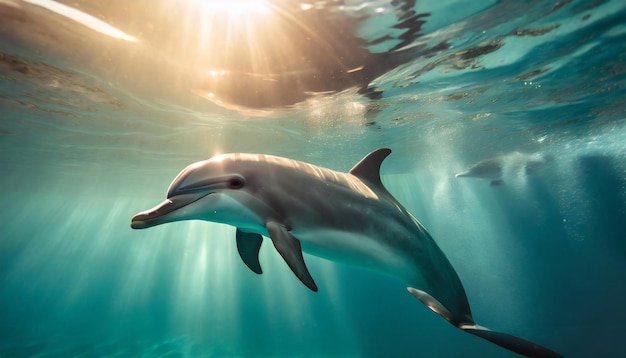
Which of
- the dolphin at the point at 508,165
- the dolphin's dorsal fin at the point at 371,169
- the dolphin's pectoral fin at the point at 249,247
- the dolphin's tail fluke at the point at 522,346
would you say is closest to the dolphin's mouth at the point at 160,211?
the dolphin's pectoral fin at the point at 249,247

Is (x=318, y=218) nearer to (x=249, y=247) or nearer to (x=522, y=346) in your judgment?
(x=249, y=247)

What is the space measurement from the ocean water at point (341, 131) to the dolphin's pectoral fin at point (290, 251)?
4116 millimetres

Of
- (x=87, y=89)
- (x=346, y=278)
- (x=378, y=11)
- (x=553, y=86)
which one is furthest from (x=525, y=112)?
(x=346, y=278)

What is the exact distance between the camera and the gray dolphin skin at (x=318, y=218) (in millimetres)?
2592

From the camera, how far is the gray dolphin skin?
8.50 feet

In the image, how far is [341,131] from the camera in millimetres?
13305

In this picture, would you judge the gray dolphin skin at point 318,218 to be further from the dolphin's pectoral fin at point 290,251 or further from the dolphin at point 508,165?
the dolphin at point 508,165

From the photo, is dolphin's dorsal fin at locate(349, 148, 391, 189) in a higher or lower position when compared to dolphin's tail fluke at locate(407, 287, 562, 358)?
higher

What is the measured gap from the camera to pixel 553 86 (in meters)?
9.77

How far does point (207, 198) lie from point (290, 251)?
0.88m

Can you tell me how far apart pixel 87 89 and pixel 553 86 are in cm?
1447

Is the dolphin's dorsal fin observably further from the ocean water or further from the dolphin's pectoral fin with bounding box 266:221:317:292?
the ocean water

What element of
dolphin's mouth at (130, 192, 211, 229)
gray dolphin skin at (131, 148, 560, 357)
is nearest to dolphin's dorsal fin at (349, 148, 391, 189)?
gray dolphin skin at (131, 148, 560, 357)

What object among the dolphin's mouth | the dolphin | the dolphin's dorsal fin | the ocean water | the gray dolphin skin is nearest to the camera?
the dolphin's mouth
